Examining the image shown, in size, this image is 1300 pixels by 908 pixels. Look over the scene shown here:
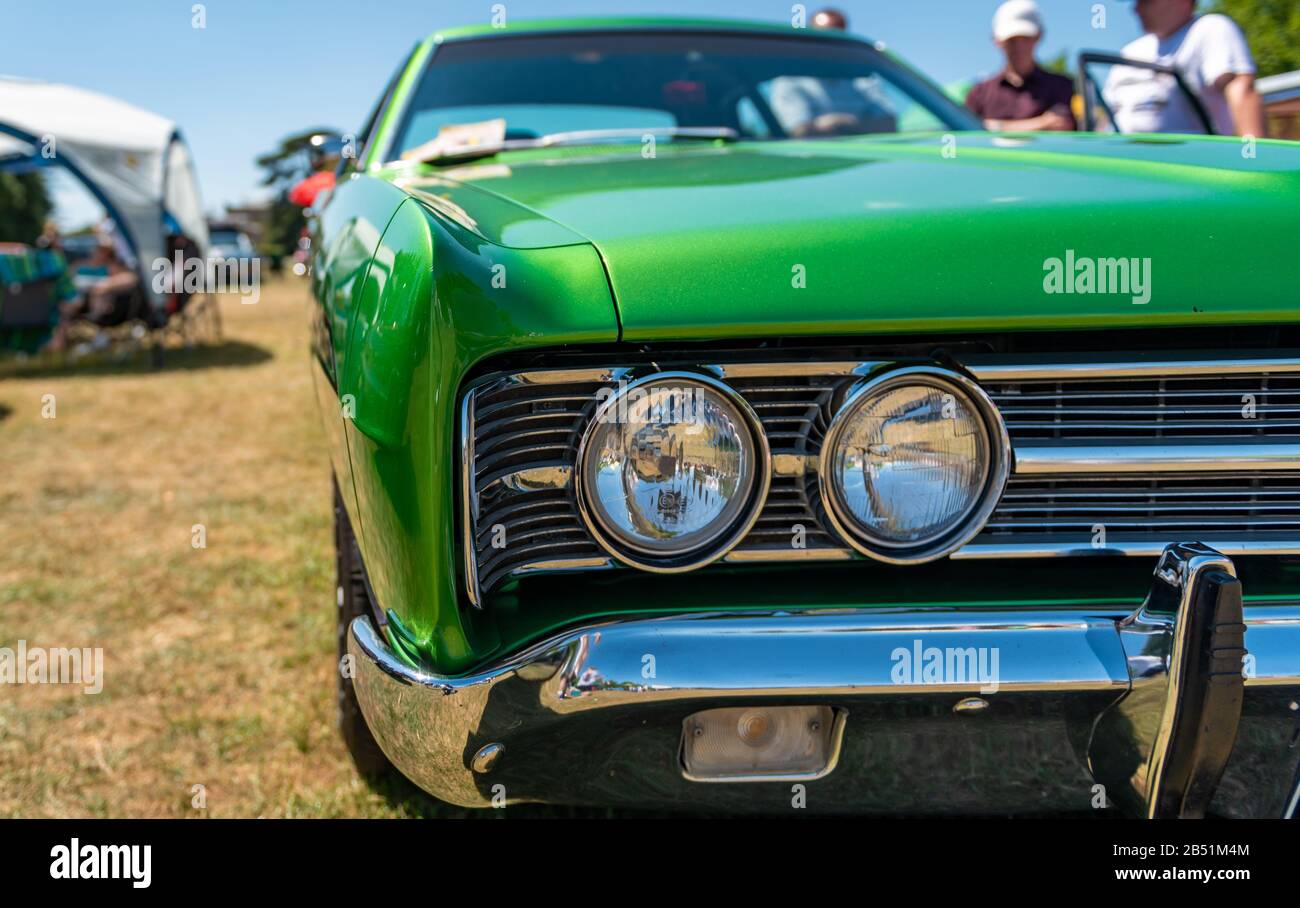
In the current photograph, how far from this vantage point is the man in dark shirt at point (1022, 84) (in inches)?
157

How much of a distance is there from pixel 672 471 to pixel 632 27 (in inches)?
78.7

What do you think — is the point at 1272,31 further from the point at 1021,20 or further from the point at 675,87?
the point at 675,87

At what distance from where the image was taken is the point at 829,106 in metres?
2.83

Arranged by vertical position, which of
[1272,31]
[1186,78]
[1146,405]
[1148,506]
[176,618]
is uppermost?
[1272,31]

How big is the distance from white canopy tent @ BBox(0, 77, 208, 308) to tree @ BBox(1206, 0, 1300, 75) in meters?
11.3

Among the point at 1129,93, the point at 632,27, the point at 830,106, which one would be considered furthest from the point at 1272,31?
the point at 632,27

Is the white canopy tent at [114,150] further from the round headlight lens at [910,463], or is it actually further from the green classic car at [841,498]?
the round headlight lens at [910,463]

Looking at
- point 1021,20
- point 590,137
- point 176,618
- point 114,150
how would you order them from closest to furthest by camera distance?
point 590,137
point 176,618
point 1021,20
point 114,150

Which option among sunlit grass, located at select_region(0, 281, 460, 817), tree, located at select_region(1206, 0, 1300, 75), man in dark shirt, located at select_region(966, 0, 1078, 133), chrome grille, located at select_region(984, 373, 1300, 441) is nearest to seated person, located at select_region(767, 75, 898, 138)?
man in dark shirt, located at select_region(966, 0, 1078, 133)

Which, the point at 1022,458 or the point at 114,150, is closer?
the point at 1022,458

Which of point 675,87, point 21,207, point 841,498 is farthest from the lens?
point 21,207

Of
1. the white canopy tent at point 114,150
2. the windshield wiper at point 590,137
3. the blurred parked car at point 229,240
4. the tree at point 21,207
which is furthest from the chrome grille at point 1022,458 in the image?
the tree at point 21,207

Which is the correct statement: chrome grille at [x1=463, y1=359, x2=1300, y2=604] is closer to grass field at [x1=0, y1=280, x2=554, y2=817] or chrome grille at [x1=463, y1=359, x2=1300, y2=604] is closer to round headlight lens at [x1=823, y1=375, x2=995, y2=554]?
round headlight lens at [x1=823, y1=375, x2=995, y2=554]
